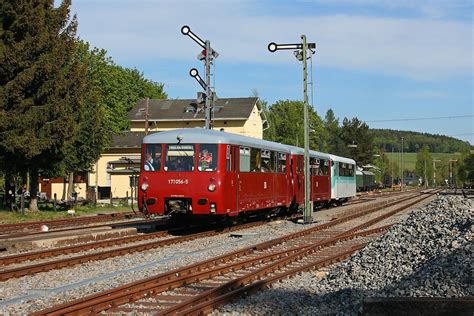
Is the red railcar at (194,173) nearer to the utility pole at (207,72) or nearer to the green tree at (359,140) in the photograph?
the utility pole at (207,72)

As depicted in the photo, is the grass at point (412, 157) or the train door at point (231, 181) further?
the grass at point (412, 157)

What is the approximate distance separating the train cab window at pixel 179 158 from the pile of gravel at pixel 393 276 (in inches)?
269

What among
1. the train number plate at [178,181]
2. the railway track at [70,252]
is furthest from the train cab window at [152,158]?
the railway track at [70,252]

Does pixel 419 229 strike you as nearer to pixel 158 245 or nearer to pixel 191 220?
pixel 158 245

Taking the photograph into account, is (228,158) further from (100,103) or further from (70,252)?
(100,103)

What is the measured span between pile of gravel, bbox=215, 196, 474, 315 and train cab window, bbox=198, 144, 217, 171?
6172mm

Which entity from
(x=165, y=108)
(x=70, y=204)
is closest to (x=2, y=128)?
(x=70, y=204)

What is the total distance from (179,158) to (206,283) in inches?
323

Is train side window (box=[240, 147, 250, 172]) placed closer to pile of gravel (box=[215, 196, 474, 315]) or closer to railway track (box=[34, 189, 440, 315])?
railway track (box=[34, 189, 440, 315])

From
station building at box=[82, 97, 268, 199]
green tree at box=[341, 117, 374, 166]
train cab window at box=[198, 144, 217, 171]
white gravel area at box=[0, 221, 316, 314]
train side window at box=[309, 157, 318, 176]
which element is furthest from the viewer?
green tree at box=[341, 117, 374, 166]

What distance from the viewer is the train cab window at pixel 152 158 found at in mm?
18453

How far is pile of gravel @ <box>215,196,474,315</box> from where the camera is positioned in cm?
820

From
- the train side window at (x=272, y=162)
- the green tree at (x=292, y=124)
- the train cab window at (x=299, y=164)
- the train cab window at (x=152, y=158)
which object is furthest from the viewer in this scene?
the green tree at (x=292, y=124)

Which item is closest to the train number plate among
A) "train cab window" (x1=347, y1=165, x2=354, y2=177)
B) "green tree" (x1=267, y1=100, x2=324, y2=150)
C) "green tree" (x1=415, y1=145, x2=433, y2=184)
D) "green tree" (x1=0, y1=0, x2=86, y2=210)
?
"green tree" (x1=0, y1=0, x2=86, y2=210)
